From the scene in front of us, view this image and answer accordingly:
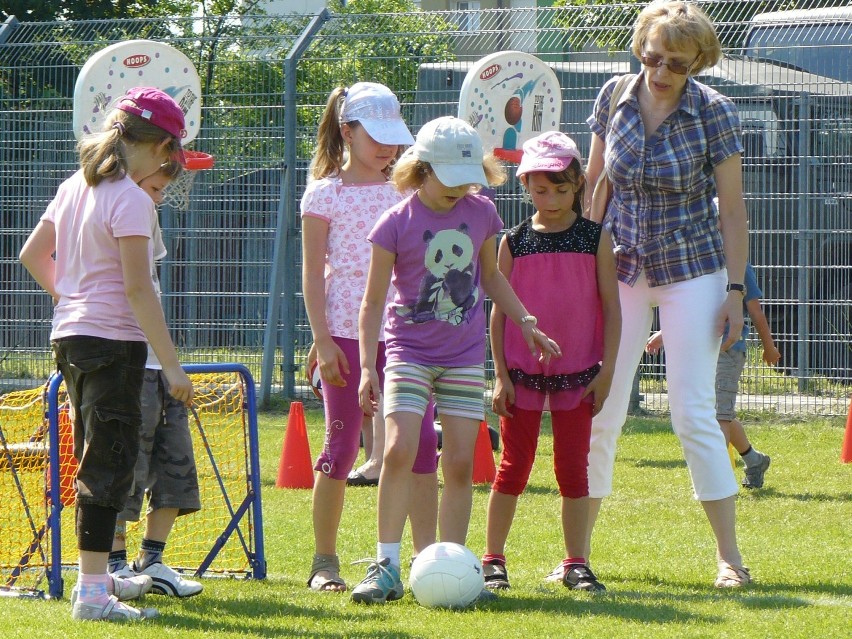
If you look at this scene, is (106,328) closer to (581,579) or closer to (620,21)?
(581,579)

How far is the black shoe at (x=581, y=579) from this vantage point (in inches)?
192

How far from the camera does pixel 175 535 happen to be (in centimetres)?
612

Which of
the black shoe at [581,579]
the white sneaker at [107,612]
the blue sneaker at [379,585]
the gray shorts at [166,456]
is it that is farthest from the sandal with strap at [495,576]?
the white sneaker at [107,612]

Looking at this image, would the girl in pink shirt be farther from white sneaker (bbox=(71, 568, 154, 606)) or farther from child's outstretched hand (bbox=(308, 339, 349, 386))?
child's outstretched hand (bbox=(308, 339, 349, 386))

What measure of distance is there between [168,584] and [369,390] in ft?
3.74

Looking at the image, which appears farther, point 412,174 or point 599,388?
point 599,388

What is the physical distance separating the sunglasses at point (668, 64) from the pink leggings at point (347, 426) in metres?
1.53

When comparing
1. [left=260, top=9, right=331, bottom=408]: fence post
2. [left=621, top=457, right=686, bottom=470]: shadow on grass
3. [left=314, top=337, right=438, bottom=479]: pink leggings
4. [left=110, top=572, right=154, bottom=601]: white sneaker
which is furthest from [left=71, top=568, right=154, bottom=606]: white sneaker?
[left=260, top=9, right=331, bottom=408]: fence post

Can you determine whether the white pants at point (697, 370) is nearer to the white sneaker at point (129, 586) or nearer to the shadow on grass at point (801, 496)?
the white sneaker at point (129, 586)

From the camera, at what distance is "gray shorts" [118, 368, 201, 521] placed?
194 inches

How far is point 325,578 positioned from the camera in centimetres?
501

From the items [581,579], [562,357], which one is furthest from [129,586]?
[562,357]

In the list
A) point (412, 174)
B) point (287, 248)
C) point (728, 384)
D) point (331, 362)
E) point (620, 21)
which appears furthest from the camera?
point (287, 248)

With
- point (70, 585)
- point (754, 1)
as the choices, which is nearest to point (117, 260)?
point (70, 585)
